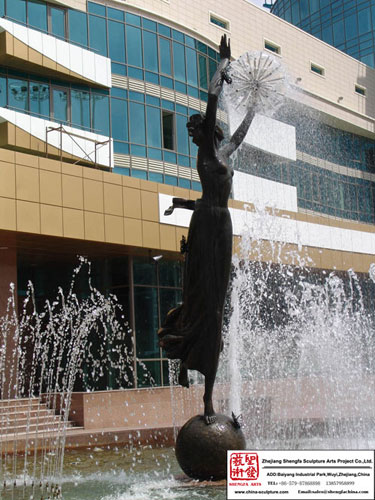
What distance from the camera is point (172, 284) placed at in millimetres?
25703

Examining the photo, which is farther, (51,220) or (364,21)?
(364,21)

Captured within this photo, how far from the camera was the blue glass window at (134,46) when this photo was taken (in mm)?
25203

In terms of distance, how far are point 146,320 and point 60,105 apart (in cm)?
711

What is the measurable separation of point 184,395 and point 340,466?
14.2 metres

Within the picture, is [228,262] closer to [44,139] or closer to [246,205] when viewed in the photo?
[44,139]

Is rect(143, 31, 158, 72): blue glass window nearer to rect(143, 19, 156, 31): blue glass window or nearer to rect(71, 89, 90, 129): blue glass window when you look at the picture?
rect(143, 19, 156, 31): blue glass window

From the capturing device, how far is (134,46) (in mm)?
25359

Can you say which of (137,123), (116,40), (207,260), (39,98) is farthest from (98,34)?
(207,260)

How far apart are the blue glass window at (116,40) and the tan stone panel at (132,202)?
15.9 feet

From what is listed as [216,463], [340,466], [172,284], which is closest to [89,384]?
[172,284]

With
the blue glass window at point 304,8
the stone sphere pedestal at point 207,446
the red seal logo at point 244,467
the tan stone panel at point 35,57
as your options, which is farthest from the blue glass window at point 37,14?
the blue glass window at point 304,8

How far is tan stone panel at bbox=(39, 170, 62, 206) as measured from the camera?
20.1 meters

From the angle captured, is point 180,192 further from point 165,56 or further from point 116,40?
point 116,40

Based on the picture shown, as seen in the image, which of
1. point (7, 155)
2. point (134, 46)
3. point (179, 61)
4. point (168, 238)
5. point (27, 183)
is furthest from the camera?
point (179, 61)
